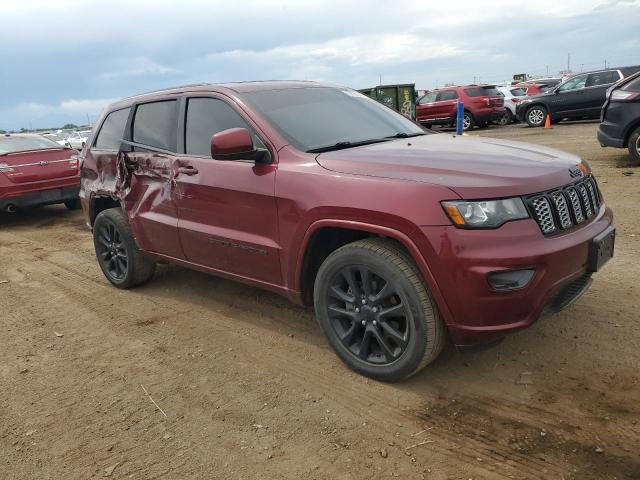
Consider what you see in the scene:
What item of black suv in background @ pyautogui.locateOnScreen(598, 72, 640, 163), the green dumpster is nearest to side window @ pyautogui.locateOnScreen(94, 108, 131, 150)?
black suv in background @ pyautogui.locateOnScreen(598, 72, 640, 163)

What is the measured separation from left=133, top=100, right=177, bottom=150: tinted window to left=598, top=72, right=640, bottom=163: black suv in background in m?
7.56

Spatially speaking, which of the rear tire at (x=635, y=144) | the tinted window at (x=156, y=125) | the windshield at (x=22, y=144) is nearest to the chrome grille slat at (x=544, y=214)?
the tinted window at (x=156, y=125)

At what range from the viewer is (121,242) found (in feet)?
16.7

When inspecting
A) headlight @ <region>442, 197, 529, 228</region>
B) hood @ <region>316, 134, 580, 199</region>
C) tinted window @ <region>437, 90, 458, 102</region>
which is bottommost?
headlight @ <region>442, 197, 529, 228</region>

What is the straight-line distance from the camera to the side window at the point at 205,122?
3.92 meters

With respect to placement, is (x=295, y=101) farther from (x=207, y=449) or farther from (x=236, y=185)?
(x=207, y=449)

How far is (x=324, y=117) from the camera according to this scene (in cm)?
389

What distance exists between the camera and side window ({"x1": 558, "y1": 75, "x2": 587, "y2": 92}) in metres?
17.2

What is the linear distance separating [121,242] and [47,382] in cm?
175

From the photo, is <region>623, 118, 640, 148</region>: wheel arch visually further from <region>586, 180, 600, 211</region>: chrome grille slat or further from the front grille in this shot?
the front grille

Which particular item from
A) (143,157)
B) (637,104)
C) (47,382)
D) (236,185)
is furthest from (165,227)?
(637,104)

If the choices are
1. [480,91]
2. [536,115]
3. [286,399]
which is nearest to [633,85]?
[286,399]

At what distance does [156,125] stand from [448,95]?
17125 mm

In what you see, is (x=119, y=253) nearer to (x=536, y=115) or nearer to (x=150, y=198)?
(x=150, y=198)
